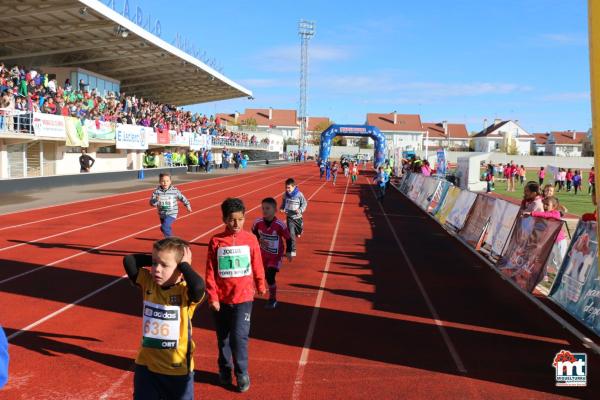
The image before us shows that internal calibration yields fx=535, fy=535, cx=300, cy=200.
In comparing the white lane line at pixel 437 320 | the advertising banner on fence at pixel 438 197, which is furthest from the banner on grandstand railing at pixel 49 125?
the white lane line at pixel 437 320

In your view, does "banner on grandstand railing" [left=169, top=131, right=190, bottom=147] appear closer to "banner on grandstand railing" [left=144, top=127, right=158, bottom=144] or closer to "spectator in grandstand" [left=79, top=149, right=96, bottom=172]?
"banner on grandstand railing" [left=144, top=127, right=158, bottom=144]

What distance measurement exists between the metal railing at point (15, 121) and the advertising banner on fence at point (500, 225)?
19.0 metres

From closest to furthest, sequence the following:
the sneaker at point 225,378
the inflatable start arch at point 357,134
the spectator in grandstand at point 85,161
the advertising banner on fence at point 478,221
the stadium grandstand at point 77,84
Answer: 1. the sneaker at point 225,378
2. the advertising banner on fence at point 478,221
3. the stadium grandstand at point 77,84
4. the spectator in grandstand at point 85,161
5. the inflatable start arch at point 357,134

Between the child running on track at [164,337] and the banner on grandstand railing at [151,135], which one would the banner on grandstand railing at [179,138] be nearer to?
the banner on grandstand railing at [151,135]

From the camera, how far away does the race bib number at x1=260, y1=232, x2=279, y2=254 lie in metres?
6.91

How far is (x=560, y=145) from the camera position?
11975 centimetres

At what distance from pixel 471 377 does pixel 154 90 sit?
162 ft

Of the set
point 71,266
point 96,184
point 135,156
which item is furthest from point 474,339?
point 135,156

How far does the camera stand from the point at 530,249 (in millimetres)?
8695

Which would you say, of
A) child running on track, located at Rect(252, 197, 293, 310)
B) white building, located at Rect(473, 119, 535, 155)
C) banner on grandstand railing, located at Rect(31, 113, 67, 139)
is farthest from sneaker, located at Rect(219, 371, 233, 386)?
white building, located at Rect(473, 119, 535, 155)

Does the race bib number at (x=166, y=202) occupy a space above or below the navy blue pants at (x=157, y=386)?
above

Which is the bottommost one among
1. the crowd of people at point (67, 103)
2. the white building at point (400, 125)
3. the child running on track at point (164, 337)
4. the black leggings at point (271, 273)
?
the black leggings at point (271, 273)

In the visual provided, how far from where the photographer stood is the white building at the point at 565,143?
387ft

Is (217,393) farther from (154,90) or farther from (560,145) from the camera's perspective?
(560,145)
